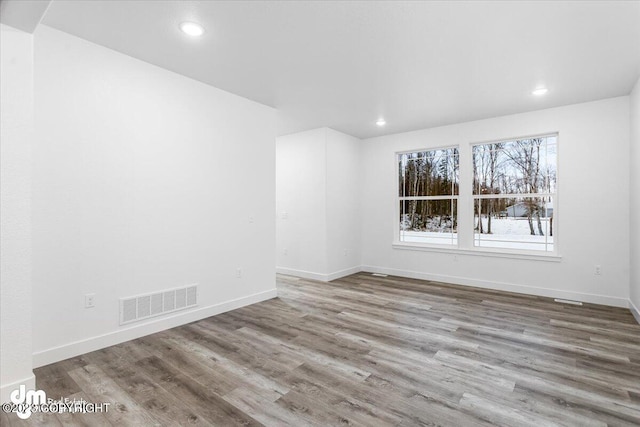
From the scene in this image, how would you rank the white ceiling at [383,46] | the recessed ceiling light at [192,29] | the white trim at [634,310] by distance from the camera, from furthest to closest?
the white trim at [634,310] → the recessed ceiling light at [192,29] → the white ceiling at [383,46]

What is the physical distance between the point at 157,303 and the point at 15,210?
156cm

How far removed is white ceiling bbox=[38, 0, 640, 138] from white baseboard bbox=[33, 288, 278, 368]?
259 cm

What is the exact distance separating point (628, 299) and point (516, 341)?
2298mm

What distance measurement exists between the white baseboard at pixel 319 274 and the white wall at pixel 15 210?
401 cm

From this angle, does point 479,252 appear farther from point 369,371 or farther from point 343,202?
point 369,371

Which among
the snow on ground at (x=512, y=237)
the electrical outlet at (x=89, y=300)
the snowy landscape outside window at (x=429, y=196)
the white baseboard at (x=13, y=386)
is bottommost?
the white baseboard at (x=13, y=386)

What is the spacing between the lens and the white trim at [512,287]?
168 inches

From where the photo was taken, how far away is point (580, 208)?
14.6ft

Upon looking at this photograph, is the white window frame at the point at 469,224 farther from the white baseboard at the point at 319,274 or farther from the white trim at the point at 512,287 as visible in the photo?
the white baseboard at the point at 319,274

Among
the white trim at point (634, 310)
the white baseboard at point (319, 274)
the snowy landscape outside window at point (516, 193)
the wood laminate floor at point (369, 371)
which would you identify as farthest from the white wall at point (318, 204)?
the white trim at point (634, 310)

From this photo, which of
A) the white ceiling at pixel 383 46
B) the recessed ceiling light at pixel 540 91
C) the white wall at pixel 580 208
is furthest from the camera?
the white wall at pixel 580 208

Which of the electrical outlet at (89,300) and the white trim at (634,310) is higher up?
the electrical outlet at (89,300)

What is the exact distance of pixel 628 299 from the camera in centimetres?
412

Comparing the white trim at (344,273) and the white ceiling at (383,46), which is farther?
the white trim at (344,273)
